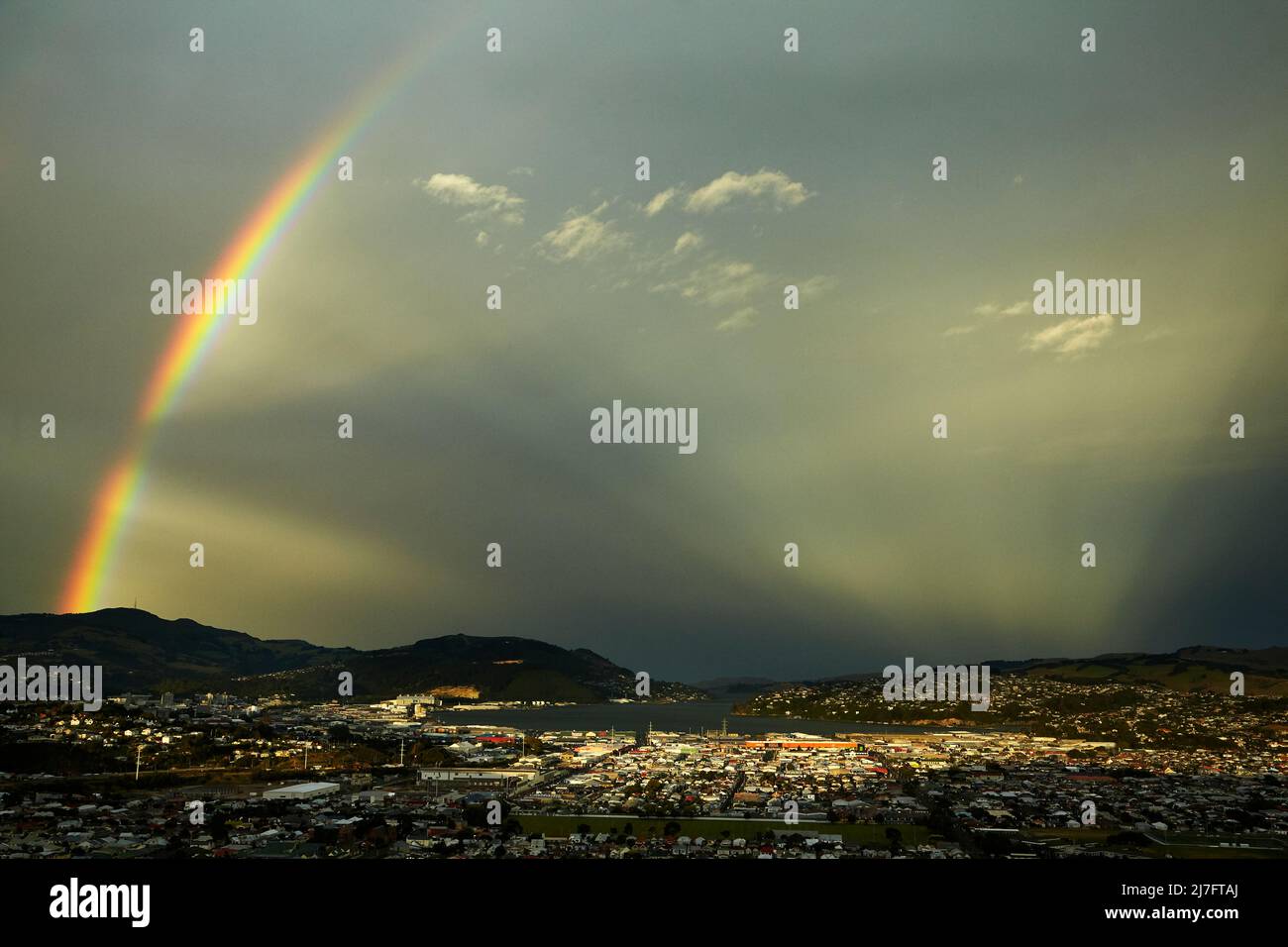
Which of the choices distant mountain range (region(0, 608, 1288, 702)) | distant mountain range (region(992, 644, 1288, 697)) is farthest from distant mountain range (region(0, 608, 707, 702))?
distant mountain range (region(992, 644, 1288, 697))

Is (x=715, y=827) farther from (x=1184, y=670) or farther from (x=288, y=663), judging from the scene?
(x=288, y=663)

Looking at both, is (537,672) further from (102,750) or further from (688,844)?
(688,844)

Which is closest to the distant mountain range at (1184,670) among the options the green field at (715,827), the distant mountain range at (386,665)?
the distant mountain range at (386,665)

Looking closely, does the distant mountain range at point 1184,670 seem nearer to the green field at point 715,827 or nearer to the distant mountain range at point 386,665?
the distant mountain range at point 386,665

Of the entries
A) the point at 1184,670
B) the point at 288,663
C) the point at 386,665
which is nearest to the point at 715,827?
the point at 1184,670

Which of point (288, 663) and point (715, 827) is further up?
point (715, 827)
